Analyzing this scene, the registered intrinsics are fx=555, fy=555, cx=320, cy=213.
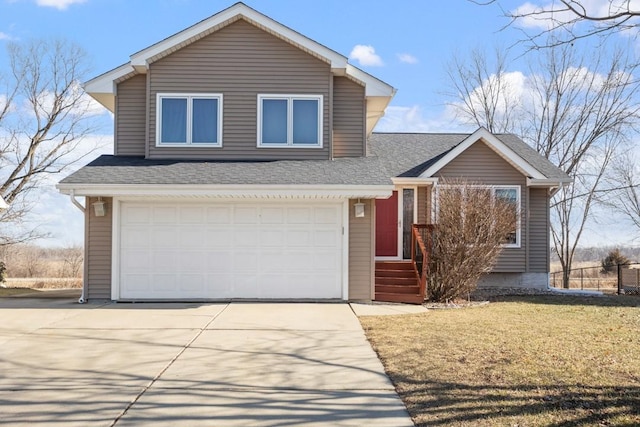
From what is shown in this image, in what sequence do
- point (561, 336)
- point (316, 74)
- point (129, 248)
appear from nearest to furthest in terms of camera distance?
point (561, 336) < point (129, 248) < point (316, 74)

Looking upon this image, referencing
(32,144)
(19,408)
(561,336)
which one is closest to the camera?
(19,408)

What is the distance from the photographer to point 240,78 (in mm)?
13109

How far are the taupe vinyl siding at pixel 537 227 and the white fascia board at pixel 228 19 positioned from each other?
769 centimetres

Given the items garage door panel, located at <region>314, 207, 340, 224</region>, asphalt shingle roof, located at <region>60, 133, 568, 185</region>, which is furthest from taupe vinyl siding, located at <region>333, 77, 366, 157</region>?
garage door panel, located at <region>314, 207, 340, 224</region>

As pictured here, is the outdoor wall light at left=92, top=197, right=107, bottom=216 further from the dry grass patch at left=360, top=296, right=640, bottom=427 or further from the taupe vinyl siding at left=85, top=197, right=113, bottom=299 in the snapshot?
the dry grass patch at left=360, top=296, right=640, bottom=427

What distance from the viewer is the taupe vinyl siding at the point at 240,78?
13.0 metres

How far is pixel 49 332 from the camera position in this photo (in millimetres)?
8859

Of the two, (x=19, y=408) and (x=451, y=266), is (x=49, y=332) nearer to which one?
(x=19, y=408)

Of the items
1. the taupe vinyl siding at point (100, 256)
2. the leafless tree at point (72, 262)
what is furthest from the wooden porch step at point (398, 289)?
the leafless tree at point (72, 262)

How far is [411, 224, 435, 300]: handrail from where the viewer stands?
1259 centimetres

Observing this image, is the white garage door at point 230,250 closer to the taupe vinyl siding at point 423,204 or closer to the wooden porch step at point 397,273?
the wooden porch step at point 397,273

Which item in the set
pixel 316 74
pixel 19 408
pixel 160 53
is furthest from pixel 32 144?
pixel 19 408

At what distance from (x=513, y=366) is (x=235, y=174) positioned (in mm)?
7204

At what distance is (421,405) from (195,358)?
3.20 m
